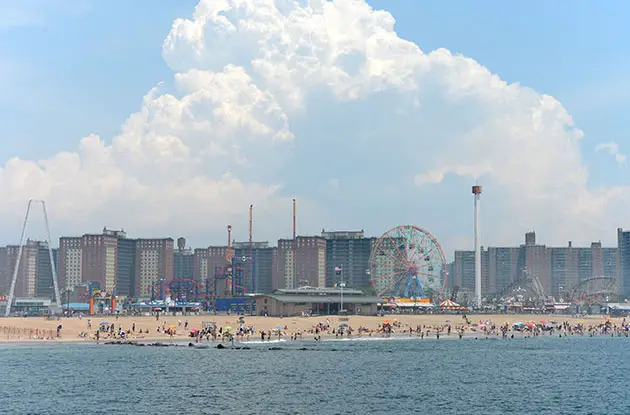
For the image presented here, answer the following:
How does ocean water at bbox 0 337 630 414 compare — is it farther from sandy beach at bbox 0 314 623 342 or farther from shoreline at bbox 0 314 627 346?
sandy beach at bbox 0 314 623 342

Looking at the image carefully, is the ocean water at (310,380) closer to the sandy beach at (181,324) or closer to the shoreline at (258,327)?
the shoreline at (258,327)

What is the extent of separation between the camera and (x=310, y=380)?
248 feet

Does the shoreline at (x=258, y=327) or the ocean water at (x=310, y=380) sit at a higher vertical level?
the shoreline at (x=258, y=327)

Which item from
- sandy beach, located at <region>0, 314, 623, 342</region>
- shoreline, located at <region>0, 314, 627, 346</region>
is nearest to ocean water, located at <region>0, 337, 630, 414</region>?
shoreline, located at <region>0, 314, 627, 346</region>

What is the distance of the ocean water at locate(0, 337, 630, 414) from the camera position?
61.0 meters

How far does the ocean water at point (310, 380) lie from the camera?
61031 mm

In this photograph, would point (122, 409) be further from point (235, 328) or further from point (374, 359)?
point (235, 328)

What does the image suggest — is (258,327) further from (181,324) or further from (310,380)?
(310,380)

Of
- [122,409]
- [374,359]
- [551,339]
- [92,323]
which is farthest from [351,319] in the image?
[122,409]

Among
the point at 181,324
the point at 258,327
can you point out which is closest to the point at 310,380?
the point at 258,327

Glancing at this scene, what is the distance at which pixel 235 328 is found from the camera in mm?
142750

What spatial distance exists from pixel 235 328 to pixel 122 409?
8463 centimetres

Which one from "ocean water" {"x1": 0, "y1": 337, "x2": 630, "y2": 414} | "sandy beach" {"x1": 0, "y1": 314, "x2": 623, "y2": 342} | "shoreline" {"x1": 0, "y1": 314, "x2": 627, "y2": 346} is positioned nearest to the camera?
"ocean water" {"x1": 0, "y1": 337, "x2": 630, "y2": 414}

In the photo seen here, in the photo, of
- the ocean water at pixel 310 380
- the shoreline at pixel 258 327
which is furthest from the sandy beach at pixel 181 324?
the ocean water at pixel 310 380
